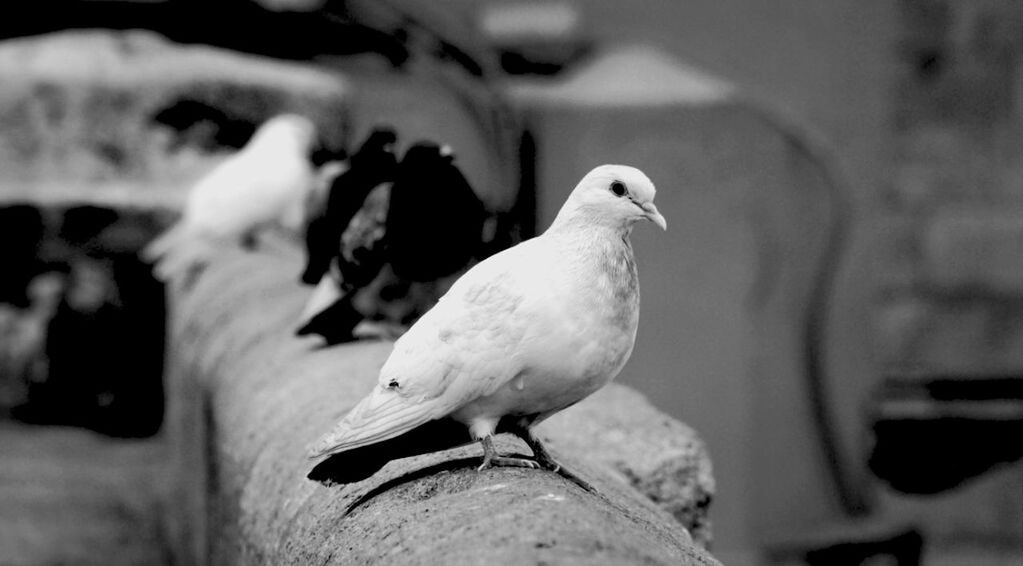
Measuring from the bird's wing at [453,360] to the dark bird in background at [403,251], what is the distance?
68 cm

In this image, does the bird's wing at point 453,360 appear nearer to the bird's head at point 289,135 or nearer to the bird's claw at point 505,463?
the bird's claw at point 505,463

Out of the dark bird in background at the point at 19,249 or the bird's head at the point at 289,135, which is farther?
the dark bird in background at the point at 19,249

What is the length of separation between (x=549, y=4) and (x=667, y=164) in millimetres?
1033

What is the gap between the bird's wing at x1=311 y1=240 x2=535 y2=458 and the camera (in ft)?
4.92

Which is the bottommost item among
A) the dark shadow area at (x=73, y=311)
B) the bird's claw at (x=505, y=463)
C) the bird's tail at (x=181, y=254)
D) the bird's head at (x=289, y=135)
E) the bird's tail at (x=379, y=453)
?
the dark shadow area at (x=73, y=311)

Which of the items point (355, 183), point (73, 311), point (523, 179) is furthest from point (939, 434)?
point (355, 183)

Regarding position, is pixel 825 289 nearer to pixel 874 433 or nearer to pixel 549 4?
pixel 549 4

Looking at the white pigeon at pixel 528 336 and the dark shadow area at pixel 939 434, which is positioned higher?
the white pigeon at pixel 528 336

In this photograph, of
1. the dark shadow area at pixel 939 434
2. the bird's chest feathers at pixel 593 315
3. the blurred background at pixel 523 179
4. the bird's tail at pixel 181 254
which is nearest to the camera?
the bird's chest feathers at pixel 593 315

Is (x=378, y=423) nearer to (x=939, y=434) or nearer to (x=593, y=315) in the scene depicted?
(x=593, y=315)

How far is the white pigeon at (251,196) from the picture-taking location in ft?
13.5

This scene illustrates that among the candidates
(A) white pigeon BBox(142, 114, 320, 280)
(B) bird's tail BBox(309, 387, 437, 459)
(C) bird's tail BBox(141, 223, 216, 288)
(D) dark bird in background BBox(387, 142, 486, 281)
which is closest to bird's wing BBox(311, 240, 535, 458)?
(B) bird's tail BBox(309, 387, 437, 459)

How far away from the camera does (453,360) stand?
1525mm

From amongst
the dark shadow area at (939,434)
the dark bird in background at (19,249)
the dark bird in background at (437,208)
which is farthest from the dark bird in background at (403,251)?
the dark shadow area at (939,434)
